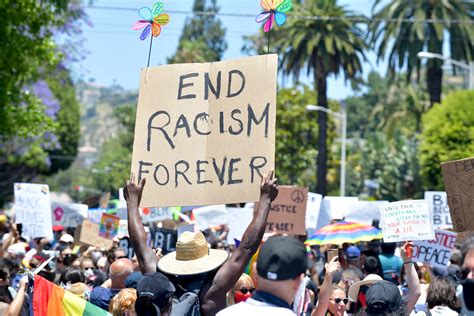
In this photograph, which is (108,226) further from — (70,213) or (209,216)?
(70,213)

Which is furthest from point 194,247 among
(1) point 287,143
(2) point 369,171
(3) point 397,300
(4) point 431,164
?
(2) point 369,171

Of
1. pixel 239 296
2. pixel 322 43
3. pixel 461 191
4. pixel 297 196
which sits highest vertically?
pixel 322 43

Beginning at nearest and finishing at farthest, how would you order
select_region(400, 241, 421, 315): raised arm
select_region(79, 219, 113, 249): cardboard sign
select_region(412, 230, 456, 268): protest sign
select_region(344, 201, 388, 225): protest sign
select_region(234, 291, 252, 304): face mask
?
1. select_region(400, 241, 421, 315): raised arm
2. select_region(234, 291, 252, 304): face mask
3. select_region(412, 230, 456, 268): protest sign
4. select_region(79, 219, 113, 249): cardboard sign
5. select_region(344, 201, 388, 225): protest sign

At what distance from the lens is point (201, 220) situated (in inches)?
623

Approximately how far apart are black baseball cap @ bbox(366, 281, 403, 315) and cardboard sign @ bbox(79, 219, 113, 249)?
27.5 feet

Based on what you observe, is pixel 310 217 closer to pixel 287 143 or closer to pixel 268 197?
pixel 268 197

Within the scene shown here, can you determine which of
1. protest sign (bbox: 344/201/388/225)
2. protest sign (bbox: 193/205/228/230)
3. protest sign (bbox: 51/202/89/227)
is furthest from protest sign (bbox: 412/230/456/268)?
protest sign (bbox: 51/202/89/227)

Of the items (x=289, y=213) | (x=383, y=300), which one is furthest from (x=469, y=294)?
(x=289, y=213)

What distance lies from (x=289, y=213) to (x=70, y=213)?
458 centimetres

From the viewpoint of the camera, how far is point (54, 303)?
590cm

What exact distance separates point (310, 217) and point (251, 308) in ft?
→ 37.2

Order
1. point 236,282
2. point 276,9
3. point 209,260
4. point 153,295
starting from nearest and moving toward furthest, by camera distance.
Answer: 1. point 153,295
2. point 209,260
3. point 236,282
4. point 276,9

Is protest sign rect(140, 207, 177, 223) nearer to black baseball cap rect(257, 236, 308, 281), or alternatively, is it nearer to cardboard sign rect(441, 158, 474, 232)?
cardboard sign rect(441, 158, 474, 232)

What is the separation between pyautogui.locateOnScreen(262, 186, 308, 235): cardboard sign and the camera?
523 inches
